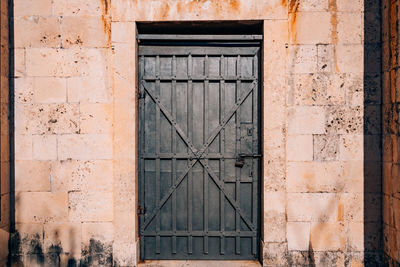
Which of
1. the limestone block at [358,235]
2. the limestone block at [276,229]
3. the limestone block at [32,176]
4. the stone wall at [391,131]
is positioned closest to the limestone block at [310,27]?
the stone wall at [391,131]

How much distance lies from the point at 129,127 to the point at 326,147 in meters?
2.35

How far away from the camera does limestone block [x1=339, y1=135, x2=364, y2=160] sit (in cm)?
364

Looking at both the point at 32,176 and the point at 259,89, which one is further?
the point at 259,89

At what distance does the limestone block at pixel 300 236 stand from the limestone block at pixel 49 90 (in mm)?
3148

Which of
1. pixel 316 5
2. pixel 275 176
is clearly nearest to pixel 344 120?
pixel 275 176

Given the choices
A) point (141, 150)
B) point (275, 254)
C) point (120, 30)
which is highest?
point (120, 30)

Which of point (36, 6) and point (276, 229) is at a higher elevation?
point (36, 6)

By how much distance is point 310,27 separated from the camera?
3.64 metres

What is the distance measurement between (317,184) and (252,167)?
2.56ft

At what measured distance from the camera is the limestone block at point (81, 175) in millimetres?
3668

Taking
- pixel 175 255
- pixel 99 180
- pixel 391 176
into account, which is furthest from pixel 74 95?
pixel 391 176

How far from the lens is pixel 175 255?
152 inches

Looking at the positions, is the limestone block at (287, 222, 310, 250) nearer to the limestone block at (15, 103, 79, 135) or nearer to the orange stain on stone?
the orange stain on stone

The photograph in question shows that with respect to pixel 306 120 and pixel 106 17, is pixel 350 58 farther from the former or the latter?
pixel 106 17
